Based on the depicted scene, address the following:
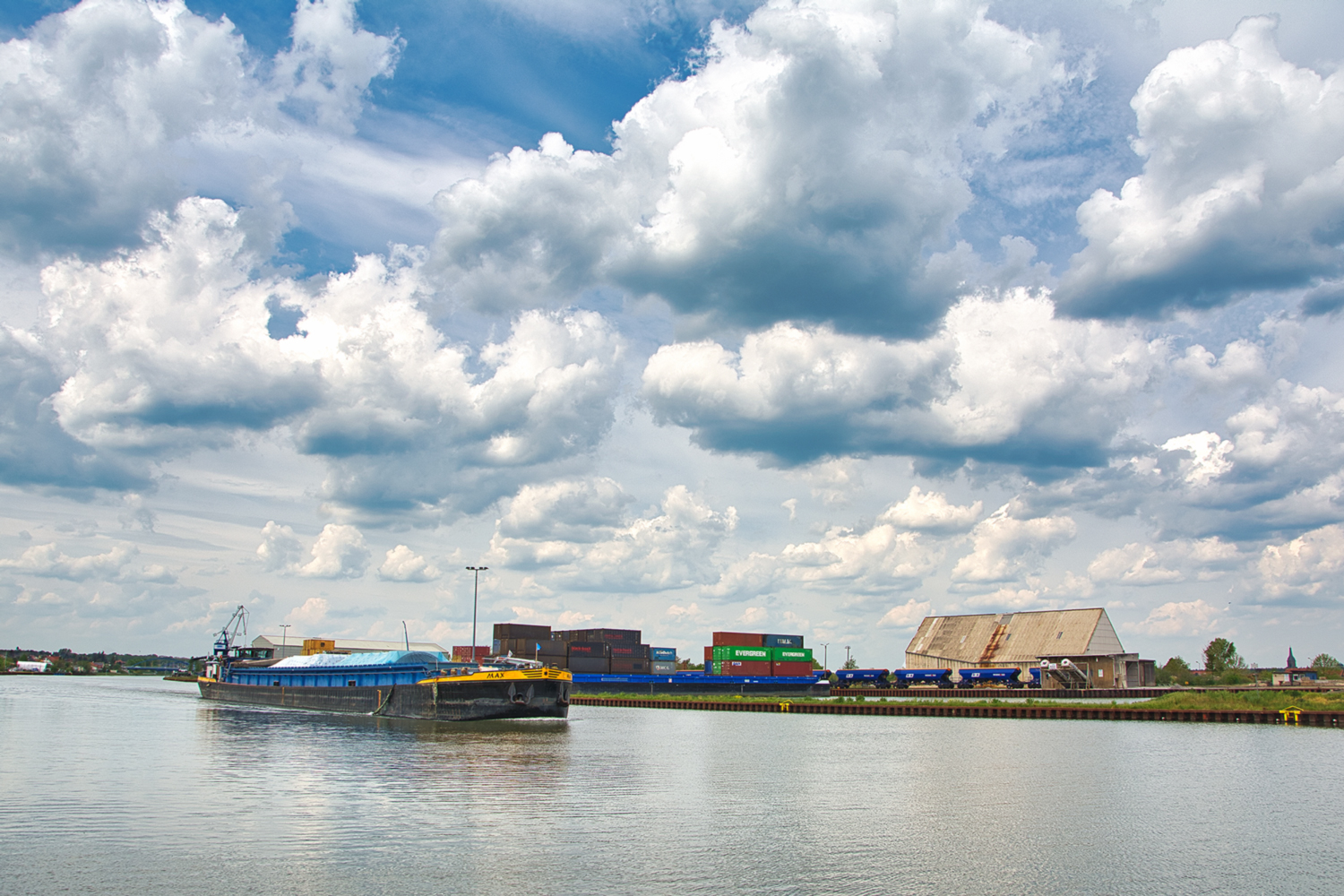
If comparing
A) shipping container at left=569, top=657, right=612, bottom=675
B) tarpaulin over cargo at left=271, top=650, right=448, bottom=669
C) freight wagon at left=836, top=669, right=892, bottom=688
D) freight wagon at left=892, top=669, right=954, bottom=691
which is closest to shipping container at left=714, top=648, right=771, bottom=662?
freight wagon at left=836, top=669, right=892, bottom=688

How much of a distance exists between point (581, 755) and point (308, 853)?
27.4m

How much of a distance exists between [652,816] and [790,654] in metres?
143

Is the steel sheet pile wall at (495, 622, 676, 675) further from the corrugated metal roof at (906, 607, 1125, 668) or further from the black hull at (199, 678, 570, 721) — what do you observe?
the black hull at (199, 678, 570, 721)

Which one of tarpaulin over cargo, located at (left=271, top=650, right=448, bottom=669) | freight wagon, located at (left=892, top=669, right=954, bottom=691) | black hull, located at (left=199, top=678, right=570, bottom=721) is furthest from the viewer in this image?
freight wagon, located at (left=892, top=669, right=954, bottom=691)

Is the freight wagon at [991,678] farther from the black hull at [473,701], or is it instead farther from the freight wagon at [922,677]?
the black hull at [473,701]

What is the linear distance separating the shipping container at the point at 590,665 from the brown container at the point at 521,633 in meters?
11.9

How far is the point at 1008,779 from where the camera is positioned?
137 ft

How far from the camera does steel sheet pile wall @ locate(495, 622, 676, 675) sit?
538ft

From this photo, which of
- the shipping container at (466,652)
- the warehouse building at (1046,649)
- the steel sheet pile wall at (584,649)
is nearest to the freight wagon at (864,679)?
the warehouse building at (1046,649)

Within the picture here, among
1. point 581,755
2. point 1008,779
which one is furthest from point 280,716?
point 1008,779

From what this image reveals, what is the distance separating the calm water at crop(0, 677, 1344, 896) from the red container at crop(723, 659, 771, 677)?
337ft

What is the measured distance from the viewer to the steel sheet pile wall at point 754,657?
162 meters

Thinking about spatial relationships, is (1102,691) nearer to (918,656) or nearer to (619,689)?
(918,656)

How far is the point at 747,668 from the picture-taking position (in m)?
162
